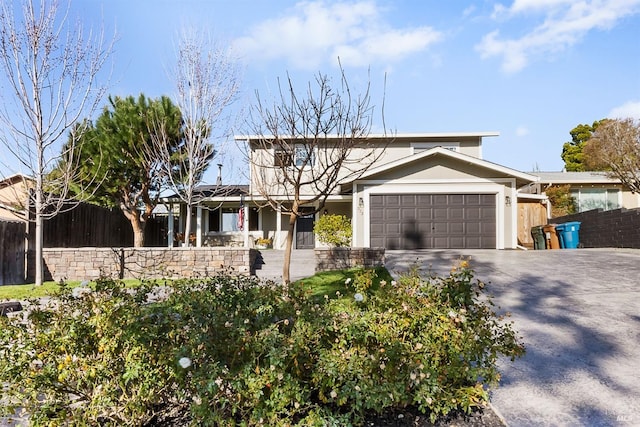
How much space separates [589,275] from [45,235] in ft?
46.1

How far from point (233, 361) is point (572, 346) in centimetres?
389

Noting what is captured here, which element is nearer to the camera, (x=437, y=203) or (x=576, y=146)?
(x=437, y=203)

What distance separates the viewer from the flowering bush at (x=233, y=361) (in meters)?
2.39

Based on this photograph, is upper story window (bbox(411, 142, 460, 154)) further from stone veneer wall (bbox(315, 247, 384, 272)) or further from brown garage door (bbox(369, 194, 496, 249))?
stone veneer wall (bbox(315, 247, 384, 272))

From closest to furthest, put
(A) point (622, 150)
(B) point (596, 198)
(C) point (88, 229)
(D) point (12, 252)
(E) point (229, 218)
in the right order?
(D) point (12, 252) < (C) point (88, 229) < (E) point (229, 218) < (A) point (622, 150) < (B) point (596, 198)

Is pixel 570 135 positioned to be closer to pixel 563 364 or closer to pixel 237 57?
pixel 237 57

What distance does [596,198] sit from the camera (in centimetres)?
2211

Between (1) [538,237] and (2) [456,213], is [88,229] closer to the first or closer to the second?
Result: (2) [456,213]

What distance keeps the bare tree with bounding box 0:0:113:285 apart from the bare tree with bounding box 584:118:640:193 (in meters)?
22.4

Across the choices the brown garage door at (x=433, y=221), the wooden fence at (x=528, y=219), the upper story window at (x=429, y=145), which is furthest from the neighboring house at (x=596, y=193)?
the brown garage door at (x=433, y=221)

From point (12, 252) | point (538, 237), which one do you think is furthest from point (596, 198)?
point (12, 252)

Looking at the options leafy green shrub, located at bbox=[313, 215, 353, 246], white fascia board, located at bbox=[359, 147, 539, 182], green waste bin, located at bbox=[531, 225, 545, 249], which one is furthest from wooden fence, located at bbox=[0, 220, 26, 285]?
green waste bin, located at bbox=[531, 225, 545, 249]

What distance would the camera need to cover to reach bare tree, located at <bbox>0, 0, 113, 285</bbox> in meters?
9.34

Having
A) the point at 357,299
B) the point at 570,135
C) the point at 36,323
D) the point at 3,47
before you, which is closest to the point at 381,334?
the point at 357,299
